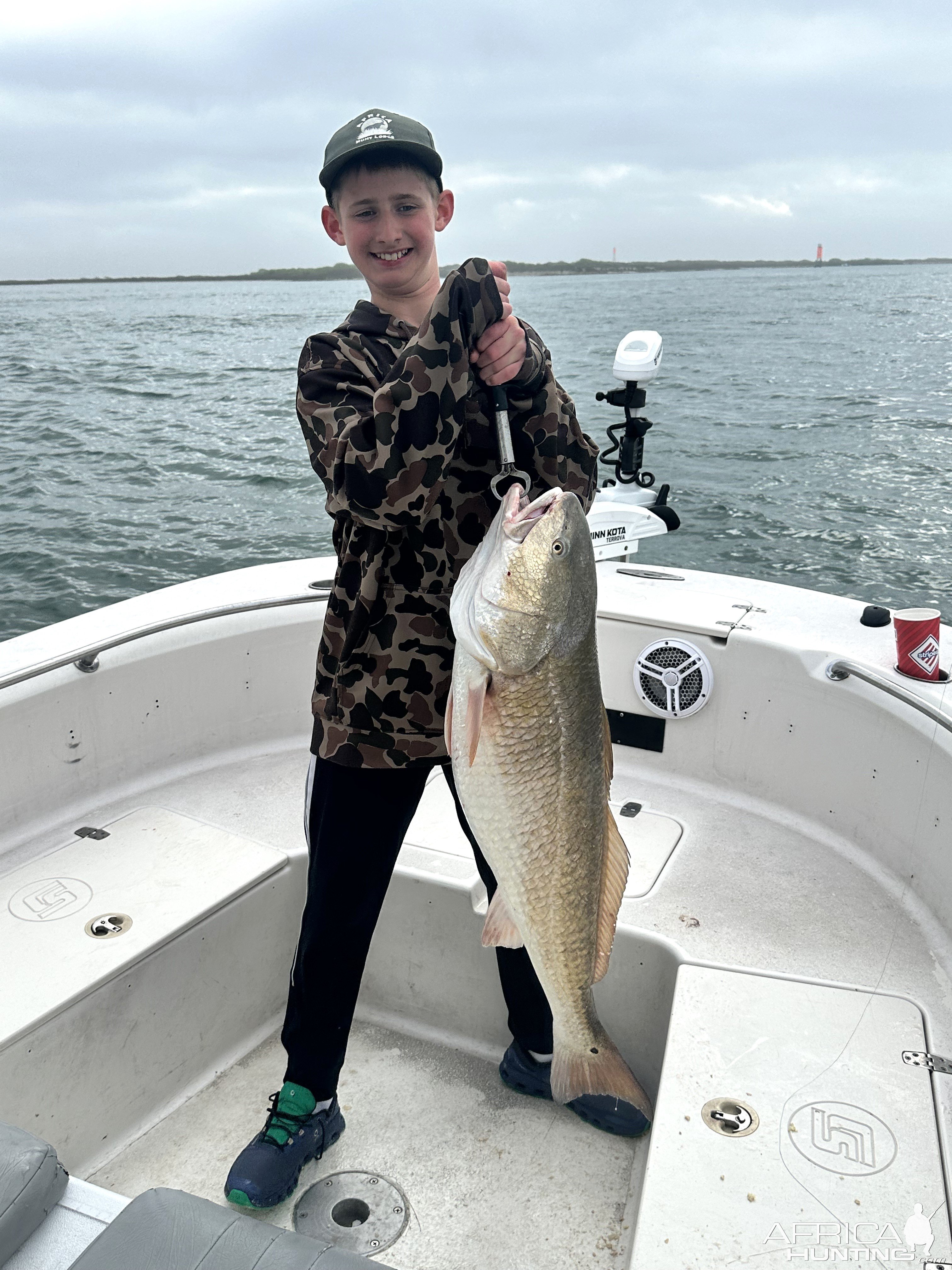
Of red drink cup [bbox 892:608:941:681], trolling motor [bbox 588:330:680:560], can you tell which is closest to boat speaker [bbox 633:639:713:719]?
red drink cup [bbox 892:608:941:681]

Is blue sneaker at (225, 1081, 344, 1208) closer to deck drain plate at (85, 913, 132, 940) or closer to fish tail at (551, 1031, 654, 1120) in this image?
deck drain plate at (85, 913, 132, 940)

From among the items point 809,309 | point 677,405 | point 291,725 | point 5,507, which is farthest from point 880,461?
point 809,309

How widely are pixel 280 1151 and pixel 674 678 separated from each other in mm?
2225

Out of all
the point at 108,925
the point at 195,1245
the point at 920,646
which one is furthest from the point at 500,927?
the point at 920,646

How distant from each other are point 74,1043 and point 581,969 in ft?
4.80

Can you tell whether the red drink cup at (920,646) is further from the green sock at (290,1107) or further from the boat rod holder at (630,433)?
the boat rod holder at (630,433)

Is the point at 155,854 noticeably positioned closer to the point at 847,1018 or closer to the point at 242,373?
the point at 847,1018

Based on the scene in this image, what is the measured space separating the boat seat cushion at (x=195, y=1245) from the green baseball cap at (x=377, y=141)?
1922 mm

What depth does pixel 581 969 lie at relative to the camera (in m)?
2.01

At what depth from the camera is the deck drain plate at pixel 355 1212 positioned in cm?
248

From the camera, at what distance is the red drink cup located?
323 centimetres

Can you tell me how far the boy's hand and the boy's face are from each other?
0.30 m

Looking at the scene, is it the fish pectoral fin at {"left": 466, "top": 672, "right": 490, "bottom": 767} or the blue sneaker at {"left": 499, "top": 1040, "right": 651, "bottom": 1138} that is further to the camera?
the blue sneaker at {"left": 499, "top": 1040, "right": 651, "bottom": 1138}

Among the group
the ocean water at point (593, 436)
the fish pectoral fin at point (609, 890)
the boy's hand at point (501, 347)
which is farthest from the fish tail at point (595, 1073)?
the ocean water at point (593, 436)
